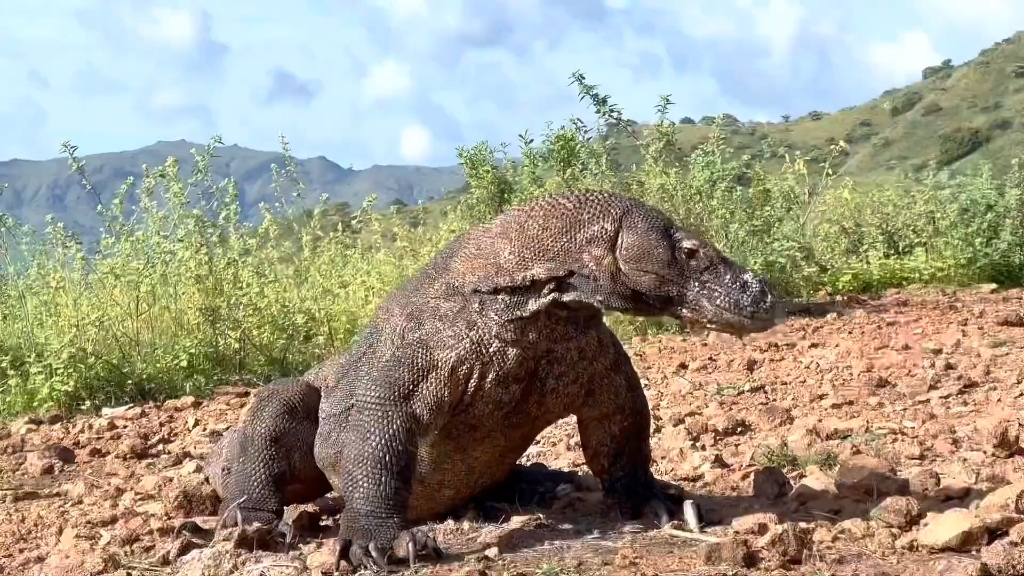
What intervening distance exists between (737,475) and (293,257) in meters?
5.93

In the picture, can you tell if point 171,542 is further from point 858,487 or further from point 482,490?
point 858,487

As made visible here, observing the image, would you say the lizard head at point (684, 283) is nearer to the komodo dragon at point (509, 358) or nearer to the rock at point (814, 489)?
the komodo dragon at point (509, 358)

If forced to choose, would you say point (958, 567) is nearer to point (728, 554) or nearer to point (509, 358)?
point (728, 554)

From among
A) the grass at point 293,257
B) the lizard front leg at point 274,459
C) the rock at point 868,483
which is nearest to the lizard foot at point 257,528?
the lizard front leg at point 274,459

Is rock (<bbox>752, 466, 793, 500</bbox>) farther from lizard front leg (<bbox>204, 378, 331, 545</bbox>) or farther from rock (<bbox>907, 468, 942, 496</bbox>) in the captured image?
lizard front leg (<bbox>204, 378, 331, 545</bbox>)

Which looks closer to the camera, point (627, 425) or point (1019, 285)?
point (627, 425)

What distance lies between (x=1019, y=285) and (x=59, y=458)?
8239mm

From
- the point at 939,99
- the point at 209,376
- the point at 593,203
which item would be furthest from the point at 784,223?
the point at 939,99

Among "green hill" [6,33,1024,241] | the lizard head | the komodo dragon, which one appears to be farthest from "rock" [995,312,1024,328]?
"green hill" [6,33,1024,241]

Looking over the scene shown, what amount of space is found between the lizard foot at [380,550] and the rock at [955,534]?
1551mm

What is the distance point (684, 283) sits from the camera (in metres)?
3.37

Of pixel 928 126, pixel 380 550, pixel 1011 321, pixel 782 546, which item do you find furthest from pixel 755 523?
pixel 928 126

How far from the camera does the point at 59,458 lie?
608cm

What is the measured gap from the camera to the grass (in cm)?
791
